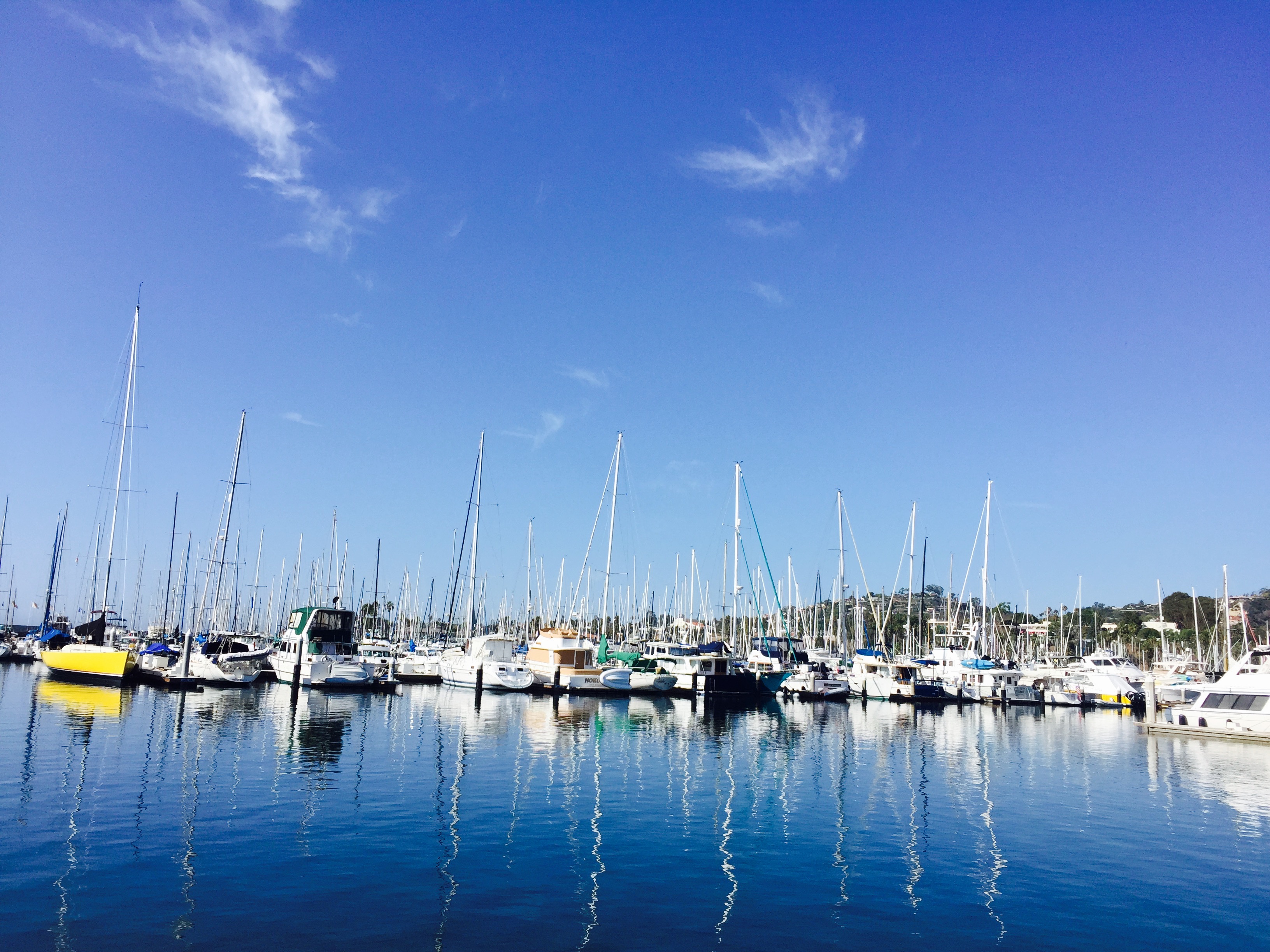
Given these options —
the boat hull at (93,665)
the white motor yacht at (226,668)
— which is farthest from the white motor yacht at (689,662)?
the boat hull at (93,665)

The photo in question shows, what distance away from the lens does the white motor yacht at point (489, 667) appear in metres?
58.2

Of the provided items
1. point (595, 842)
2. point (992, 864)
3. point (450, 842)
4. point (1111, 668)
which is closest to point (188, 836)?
point (450, 842)

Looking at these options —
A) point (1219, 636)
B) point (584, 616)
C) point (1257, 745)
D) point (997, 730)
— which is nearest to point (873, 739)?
point (997, 730)

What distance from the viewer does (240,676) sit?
174 feet

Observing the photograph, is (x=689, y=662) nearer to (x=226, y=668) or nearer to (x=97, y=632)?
(x=226, y=668)

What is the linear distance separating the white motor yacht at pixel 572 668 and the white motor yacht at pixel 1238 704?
114 ft

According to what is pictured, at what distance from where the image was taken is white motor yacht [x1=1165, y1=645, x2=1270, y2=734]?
4403 cm

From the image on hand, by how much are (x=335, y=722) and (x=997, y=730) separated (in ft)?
120

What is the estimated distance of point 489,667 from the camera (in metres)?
59.0

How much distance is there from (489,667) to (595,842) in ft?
136

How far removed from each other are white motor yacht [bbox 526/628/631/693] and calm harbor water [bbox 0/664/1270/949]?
21.4m

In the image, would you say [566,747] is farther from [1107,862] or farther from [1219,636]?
[1219,636]

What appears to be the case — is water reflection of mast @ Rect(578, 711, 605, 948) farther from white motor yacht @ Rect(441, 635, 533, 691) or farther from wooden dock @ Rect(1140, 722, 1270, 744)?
wooden dock @ Rect(1140, 722, 1270, 744)

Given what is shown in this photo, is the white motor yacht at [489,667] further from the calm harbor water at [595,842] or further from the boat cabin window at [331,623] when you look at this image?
the calm harbor water at [595,842]
